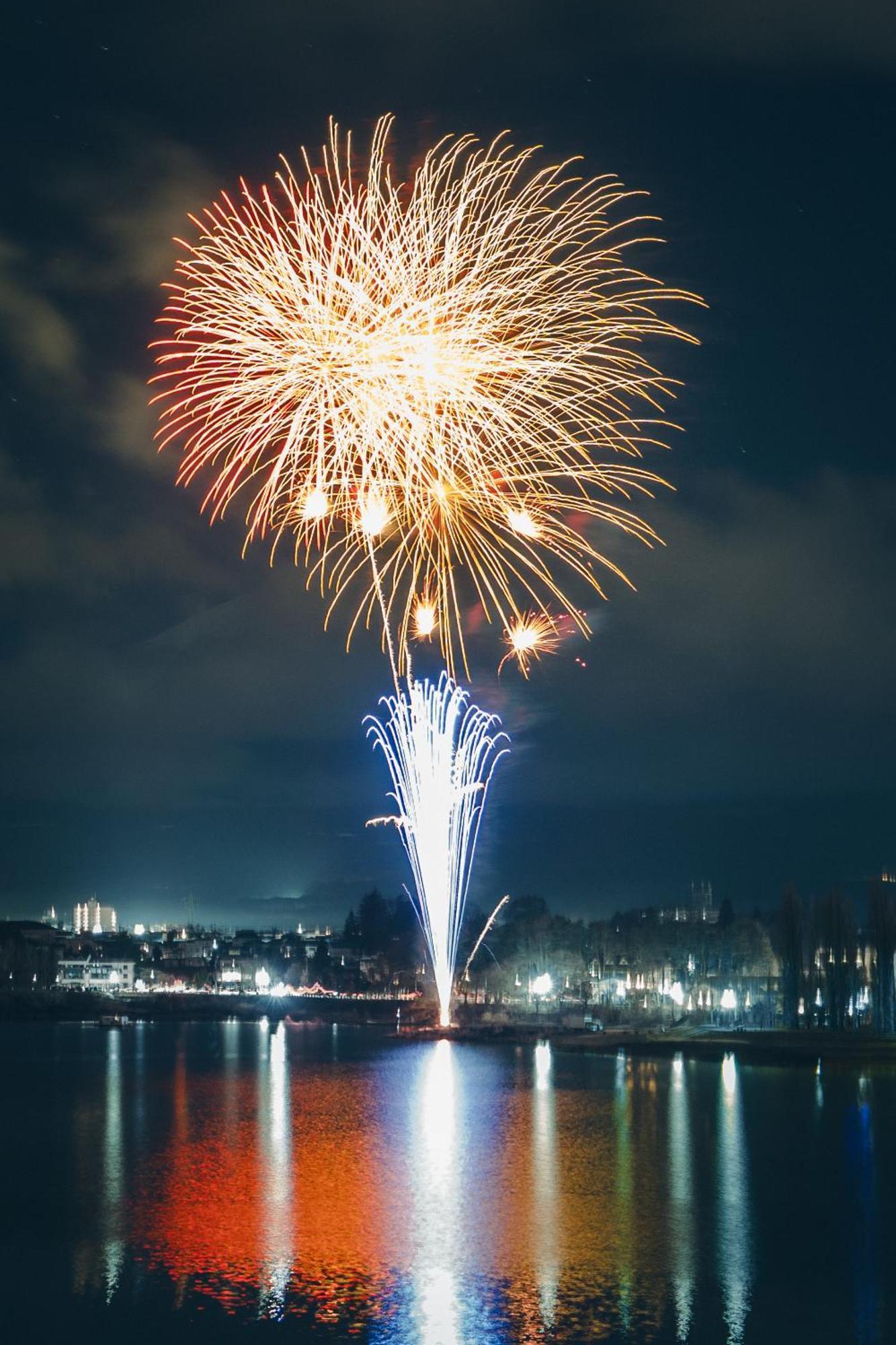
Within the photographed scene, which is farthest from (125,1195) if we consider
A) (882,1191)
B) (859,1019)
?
(859,1019)

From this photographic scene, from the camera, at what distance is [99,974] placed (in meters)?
179

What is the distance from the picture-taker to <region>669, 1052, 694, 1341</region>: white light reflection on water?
16891mm

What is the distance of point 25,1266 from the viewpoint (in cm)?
1888

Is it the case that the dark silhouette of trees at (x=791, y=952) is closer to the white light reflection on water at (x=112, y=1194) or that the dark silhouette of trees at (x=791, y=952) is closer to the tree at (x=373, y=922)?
the white light reflection on water at (x=112, y=1194)

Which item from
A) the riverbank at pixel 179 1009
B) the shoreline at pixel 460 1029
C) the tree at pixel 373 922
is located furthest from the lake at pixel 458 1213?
the tree at pixel 373 922

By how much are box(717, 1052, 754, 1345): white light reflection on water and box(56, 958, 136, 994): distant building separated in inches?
5954

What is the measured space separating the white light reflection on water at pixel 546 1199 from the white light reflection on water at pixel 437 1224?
3.67 feet

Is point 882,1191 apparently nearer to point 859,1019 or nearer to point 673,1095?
point 673,1095

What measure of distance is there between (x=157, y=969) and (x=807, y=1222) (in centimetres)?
16614

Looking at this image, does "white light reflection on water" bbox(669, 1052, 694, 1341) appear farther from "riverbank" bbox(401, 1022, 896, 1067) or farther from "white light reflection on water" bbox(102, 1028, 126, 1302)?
"riverbank" bbox(401, 1022, 896, 1067)

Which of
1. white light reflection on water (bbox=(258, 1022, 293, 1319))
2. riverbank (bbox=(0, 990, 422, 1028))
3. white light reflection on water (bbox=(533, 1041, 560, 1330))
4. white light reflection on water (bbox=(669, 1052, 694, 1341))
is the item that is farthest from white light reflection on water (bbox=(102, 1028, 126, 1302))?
riverbank (bbox=(0, 990, 422, 1028))

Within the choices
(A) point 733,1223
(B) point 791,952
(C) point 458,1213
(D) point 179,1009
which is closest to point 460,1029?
(B) point 791,952

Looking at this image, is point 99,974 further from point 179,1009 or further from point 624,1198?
point 624,1198

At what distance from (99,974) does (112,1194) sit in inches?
6390
